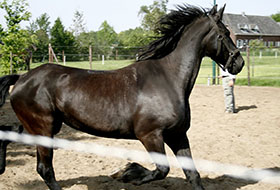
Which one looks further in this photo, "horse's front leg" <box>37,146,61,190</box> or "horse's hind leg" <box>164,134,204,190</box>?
"horse's front leg" <box>37,146,61,190</box>

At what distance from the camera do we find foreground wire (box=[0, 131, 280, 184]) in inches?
151

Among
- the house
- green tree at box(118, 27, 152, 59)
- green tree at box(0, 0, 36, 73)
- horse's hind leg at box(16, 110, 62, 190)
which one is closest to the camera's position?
horse's hind leg at box(16, 110, 62, 190)

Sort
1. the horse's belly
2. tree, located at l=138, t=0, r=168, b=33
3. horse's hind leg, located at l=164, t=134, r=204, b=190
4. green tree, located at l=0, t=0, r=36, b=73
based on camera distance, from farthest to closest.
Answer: tree, located at l=138, t=0, r=168, b=33 < green tree, located at l=0, t=0, r=36, b=73 < horse's hind leg, located at l=164, t=134, r=204, b=190 < the horse's belly

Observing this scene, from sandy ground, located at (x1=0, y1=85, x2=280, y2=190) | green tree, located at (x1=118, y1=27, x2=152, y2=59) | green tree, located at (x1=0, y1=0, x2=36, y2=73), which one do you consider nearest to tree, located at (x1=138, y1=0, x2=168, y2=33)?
green tree, located at (x1=118, y1=27, x2=152, y2=59)

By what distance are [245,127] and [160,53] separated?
185 inches

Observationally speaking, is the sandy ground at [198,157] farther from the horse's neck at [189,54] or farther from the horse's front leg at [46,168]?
the horse's neck at [189,54]

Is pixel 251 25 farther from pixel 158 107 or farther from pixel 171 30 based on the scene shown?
pixel 158 107

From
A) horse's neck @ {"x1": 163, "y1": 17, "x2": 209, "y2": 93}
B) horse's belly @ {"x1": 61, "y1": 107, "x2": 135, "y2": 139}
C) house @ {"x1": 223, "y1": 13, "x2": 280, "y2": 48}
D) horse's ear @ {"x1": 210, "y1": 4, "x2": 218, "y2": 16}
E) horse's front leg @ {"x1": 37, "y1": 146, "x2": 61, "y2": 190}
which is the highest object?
house @ {"x1": 223, "y1": 13, "x2": 280, "y2": 48}

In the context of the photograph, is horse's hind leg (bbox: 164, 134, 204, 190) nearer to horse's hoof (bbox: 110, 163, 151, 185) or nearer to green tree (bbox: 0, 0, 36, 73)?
horse's hoof (bbox: 110, 163, 151, 185)

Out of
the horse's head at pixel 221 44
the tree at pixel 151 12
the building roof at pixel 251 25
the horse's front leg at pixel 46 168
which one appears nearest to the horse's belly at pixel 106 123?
the horse's front leg at pixel 46 168

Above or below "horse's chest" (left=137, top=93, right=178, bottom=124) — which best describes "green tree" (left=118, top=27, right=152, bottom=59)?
above

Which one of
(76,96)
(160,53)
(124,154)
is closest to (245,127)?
(124,154)

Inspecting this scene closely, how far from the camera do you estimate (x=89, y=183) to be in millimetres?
4395

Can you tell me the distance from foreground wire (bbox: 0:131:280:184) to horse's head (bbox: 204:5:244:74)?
1267 mm
